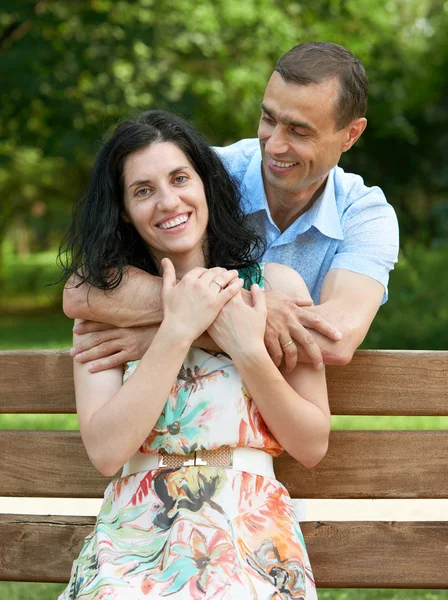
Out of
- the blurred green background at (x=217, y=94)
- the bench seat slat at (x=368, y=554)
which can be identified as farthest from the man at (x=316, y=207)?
the blurred green background at (x=217, y=94)

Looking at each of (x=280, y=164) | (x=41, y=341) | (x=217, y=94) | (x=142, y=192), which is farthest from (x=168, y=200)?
(x=217, y=94)

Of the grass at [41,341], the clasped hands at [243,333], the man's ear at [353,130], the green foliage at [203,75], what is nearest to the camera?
the clasped hands at [243,333]

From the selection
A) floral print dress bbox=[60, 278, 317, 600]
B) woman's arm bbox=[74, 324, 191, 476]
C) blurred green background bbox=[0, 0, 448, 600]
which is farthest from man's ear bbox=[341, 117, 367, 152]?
blurred green background bbox=[0, 0, 448, 600]

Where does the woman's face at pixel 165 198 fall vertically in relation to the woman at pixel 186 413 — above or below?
above

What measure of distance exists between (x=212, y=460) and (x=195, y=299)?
0.46 m

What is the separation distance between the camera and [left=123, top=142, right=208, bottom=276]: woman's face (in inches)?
106

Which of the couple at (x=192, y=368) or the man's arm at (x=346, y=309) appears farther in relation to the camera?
the man's arm at (x=346, y=309)

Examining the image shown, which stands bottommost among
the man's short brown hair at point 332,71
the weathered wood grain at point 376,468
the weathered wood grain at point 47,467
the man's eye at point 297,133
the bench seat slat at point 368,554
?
the bench seat slat at point 368,554

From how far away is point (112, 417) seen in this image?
2.51 metres

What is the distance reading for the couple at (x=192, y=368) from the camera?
2.50 meters

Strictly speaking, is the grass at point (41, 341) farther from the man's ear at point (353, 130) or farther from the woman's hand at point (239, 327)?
the man's ear at point (353, 130)

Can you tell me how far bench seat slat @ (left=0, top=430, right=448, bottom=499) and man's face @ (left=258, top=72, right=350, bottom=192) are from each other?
3.08 ft

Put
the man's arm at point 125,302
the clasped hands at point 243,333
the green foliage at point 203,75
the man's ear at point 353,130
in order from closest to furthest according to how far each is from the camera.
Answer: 1. the clasped hands at point 243,333
2. the man's arm at point 125,302
3. the man's ear at point 353,130
4. the green foliage at point 203,75

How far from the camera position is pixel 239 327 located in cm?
260
